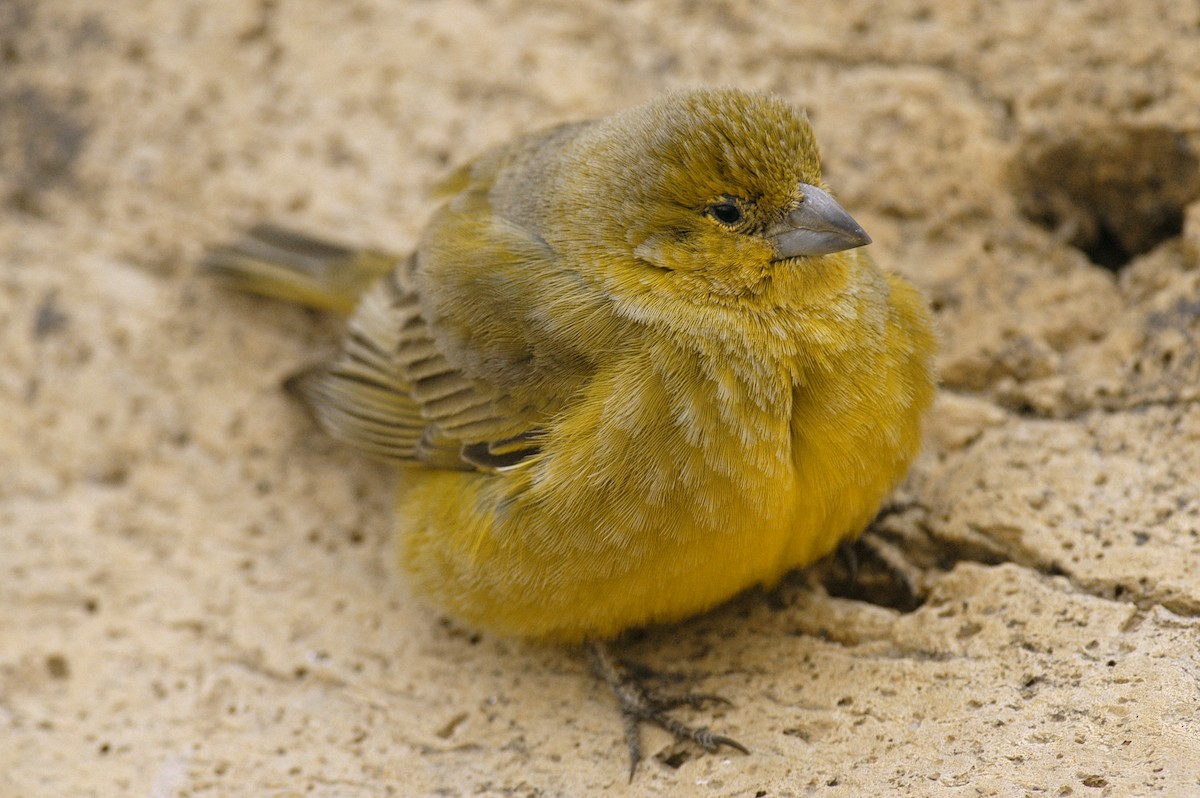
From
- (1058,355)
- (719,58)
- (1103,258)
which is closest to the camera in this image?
(1058,355)

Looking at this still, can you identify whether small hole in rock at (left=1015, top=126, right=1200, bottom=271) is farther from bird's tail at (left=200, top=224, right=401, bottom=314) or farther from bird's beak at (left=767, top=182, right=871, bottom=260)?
bird's tail at (left=200, top=224, right=401, bottom=314)

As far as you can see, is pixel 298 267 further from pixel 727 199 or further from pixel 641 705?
pixel 641 705

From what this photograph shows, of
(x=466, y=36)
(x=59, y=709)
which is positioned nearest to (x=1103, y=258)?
(x=466, y=36)

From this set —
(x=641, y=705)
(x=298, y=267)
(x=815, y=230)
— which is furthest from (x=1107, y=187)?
(x=298, y=267)

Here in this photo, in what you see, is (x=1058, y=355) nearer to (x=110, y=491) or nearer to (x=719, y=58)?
(x=719, y=58)

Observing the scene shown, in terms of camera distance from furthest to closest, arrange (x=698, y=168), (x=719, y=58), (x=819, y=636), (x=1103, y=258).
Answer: (x=719, y=58)
(x=1103, y=258)
(x=819, y=636)
(x=698, y=168)

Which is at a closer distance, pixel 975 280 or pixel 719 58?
pixel 975 280

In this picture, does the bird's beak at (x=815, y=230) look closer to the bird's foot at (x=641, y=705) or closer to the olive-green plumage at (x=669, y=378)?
the olive-green plumage at (x=669, y=378)

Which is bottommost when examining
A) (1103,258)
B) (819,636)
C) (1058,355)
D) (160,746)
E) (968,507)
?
(160,746)
